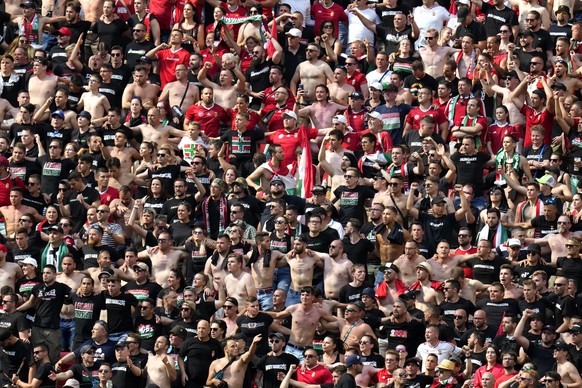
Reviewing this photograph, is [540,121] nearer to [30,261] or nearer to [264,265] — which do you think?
[264,265]

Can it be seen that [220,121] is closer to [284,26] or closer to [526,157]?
[284,26]

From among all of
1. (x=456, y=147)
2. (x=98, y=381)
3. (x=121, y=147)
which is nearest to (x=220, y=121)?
(x=121, y=147)

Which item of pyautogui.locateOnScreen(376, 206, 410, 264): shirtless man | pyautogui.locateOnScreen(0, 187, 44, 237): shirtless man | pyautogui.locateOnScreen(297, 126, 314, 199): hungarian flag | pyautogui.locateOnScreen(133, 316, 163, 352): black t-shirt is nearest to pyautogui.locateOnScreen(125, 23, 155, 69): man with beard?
pyautogui.locateOnScreen(0, 187, 44, 237): shirtless man

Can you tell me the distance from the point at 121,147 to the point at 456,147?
4.91 meters

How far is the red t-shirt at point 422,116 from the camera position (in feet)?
95.9

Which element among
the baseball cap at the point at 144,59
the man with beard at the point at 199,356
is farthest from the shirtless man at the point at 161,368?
the baseball cap at the point at 144,59

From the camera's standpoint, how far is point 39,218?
28.9 metres

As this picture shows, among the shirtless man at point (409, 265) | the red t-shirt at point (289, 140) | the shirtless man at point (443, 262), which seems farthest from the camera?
the red t-shirt at point (289, 140)

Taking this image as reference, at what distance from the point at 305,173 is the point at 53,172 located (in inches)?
147

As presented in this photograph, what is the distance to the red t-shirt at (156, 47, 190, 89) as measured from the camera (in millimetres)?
31578

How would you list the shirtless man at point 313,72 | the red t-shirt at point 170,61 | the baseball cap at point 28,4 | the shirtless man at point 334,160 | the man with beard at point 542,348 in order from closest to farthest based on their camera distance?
the man with beard at point 542,348
the shirtless man at point 334,160
the shirtless man at point 313,72
the red t-shirt at point 170,61
the baseball cap at point 28,4

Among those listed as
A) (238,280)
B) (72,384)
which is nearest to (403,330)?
(238,280)

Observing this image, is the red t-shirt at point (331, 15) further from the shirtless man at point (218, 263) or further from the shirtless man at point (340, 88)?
the shirtless man at point (218, 263)

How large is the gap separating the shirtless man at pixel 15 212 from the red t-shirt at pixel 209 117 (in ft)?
9.55
